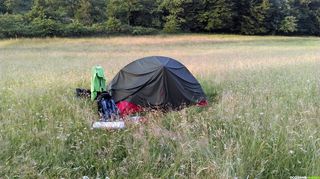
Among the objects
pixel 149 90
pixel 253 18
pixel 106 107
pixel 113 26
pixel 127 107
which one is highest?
pixel 253 18

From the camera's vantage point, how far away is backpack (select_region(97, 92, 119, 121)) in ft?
18.1

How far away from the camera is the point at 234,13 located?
144 feet

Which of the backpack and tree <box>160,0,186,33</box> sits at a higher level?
tree <box>160,0,186,33</box>

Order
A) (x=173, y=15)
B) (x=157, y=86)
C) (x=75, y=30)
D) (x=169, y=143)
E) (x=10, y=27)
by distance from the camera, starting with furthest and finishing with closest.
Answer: (x=173, y=15) < (x=75, y=30) < (x=10, y=27) < (x=157, y=86) < (x=169, y=143)

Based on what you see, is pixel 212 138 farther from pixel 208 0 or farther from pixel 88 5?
pixel 208 0

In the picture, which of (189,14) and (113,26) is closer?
(113,26)

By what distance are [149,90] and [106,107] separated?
1.09 meters

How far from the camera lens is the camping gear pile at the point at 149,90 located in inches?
247

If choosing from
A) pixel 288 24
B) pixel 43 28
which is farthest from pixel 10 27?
pixel 288 24

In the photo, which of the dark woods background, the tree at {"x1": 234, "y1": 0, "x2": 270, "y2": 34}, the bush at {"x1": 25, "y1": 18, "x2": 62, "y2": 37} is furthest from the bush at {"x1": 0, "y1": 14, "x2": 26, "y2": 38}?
the tree at {"x1": 234, "y1": 0, "x2": 270, "y2": 34}

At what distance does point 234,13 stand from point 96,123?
42406mm

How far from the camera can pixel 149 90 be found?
6.52 metres

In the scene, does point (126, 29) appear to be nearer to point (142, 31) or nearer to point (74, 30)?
point (142, 31)

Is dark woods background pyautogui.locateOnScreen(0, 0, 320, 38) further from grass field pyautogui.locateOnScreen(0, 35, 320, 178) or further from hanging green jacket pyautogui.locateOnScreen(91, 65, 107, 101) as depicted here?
grass field pyautogui.locateOnScreen(0, 35, 320, 178)
